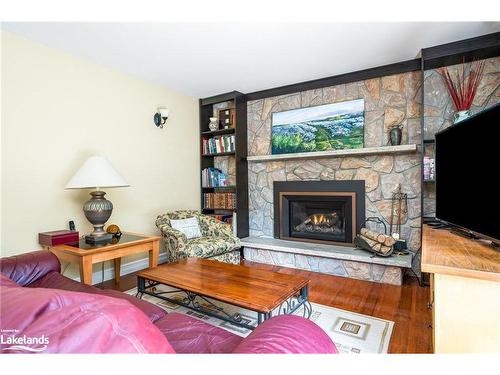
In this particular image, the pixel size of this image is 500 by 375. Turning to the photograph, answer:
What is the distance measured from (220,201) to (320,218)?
145cm

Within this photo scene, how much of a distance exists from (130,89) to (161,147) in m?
0.78

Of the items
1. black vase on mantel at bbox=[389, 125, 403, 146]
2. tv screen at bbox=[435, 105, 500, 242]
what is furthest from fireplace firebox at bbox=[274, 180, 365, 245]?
tv screen at bbox=[435, 105, 500, 242]

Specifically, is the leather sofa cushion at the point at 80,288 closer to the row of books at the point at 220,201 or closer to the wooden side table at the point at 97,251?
the wooden side table at the point at 97,251

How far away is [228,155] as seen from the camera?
4145 millimetres

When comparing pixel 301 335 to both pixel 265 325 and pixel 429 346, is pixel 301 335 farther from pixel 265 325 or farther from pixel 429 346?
pixel 429 346

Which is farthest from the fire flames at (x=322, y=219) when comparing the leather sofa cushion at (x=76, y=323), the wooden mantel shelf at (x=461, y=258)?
the leather sofa cushion at (x=76, y=323)

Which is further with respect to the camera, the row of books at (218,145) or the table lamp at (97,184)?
the row of books at (218,145)

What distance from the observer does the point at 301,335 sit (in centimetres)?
89

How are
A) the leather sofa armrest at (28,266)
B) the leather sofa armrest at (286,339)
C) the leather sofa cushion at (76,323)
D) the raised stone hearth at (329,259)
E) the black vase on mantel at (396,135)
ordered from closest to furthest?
1. the leather sofa cushion at (76,323)
2. the leather sofa armrest at (286,339)
3. the leather sofa armrest at (28,266)
4. the raised stone hearth at (329,259)
5. the black vase on mantel at (396,135)

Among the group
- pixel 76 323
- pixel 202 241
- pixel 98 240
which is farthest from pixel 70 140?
pixel 76 323

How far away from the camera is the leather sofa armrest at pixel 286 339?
80 centimetres

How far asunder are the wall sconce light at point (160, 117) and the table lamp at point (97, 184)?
1.22m

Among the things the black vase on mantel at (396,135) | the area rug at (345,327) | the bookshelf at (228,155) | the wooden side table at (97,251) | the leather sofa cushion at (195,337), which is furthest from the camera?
the bookshelf at (228,155)

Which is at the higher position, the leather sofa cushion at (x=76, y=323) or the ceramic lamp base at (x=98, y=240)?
the leather sofa cushion at (x=76, y=323)
